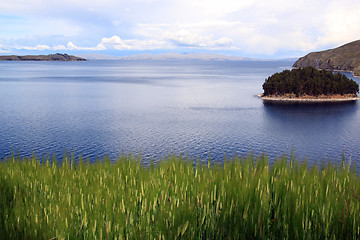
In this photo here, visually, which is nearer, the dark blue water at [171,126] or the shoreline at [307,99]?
the dark blue water at [171,126]

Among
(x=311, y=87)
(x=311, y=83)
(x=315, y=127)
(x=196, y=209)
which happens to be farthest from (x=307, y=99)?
(x=196, y=209)

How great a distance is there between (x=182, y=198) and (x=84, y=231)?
2029 millimetres

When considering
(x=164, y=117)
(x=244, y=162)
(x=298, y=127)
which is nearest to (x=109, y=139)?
(x=164, y=117)

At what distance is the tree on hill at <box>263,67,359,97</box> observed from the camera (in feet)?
331

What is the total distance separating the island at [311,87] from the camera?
3957 inches

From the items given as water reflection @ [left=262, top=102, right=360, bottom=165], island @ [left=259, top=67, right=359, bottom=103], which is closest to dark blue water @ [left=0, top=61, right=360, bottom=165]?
water reflection @ [left=262, top=102, right=360, bottom=165]

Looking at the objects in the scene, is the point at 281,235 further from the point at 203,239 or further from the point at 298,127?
the point at 298,127

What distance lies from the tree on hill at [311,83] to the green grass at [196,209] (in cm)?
9912

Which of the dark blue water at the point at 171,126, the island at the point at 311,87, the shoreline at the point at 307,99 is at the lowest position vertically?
the dark blue water at the point at 171,126

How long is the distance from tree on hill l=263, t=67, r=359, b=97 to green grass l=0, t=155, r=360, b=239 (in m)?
99.1

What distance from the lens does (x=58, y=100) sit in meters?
96.2

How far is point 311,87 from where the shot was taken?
102 m

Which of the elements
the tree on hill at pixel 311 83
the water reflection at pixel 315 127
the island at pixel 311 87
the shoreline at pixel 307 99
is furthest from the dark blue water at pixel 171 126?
the tree on hill at pixel 311 83

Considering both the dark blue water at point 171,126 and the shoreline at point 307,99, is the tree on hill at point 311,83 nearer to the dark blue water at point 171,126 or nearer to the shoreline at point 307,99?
the shoreline at point 307,99
